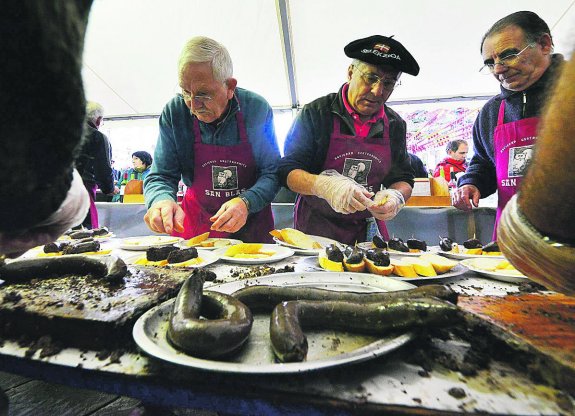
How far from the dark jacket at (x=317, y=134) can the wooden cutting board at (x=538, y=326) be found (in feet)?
7.83

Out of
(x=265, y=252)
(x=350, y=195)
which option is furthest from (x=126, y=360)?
(x=350, y=195)

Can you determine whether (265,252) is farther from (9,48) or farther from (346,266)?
(9,48)

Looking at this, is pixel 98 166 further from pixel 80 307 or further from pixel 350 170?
pixel 80 307

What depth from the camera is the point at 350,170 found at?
3.48m

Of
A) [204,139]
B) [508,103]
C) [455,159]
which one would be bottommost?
[455,159]

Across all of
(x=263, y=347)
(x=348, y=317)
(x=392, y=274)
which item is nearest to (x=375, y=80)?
(x=392, y=274)

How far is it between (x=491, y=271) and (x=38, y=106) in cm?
217

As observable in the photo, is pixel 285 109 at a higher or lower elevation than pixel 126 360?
higher

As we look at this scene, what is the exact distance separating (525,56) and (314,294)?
130 inches

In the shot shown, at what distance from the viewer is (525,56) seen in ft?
9.80

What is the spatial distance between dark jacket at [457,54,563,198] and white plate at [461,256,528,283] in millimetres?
2082

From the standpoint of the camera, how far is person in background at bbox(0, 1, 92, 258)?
0.56 meters

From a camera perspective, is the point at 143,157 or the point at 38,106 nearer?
the point at 38,106

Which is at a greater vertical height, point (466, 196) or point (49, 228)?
point (49, 228)
